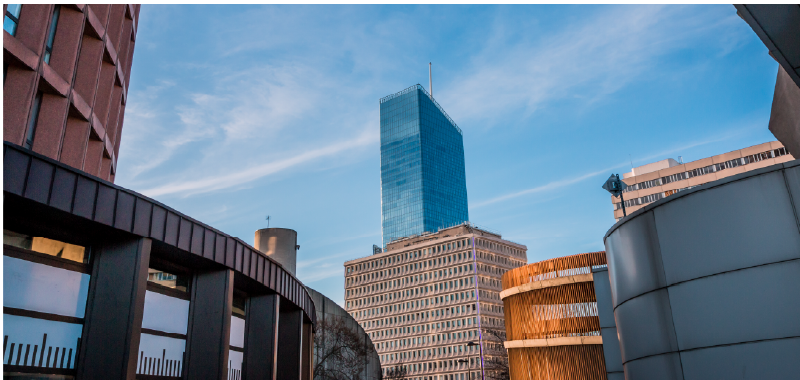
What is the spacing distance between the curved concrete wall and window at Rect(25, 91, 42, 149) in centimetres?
1743

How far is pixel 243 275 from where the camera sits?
18.1 metres

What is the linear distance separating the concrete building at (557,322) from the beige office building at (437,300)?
93.7 meters

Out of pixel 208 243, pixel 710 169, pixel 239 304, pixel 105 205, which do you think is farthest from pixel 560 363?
pixel 710 169

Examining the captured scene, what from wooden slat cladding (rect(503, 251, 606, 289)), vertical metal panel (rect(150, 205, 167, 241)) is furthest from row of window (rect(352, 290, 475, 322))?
vertical metal panel (rect(150, 205, 167, 241))

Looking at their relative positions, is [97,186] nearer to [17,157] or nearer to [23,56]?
[17,157]

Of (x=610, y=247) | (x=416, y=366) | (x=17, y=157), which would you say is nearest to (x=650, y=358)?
(x=610, y=247)

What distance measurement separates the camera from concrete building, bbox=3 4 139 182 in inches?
643

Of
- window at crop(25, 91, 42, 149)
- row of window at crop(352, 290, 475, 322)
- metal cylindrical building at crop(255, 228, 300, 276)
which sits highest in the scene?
row of window at crop(352, 290, 475, 322)

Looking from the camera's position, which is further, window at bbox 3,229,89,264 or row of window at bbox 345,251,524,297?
row of window at bbox 345,251,524,297

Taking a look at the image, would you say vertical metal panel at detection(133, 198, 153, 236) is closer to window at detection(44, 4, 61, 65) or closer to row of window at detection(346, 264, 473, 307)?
window at detection(44, 4, 61, 65)

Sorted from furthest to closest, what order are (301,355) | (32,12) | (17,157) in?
1. (301,355)
2. (32,12)
3. (17,157)

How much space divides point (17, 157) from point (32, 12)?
29.6ft

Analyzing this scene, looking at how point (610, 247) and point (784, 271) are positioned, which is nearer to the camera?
point (784, 271)

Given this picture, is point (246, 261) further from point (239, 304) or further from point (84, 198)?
point (84, 198)
